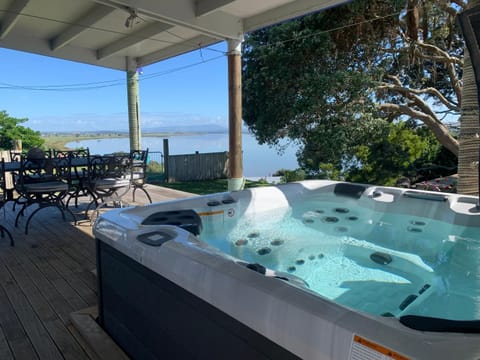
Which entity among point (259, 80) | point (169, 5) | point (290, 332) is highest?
point (169, 5)

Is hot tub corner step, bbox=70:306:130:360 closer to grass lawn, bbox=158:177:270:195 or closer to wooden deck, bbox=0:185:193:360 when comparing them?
wooden deck, bbox=0:185:193:360

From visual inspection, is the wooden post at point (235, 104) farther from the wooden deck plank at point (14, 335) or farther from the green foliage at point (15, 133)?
the green foliage at point (15, 133)

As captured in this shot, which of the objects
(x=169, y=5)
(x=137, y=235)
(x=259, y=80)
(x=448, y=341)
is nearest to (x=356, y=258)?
(x=137, y=235)

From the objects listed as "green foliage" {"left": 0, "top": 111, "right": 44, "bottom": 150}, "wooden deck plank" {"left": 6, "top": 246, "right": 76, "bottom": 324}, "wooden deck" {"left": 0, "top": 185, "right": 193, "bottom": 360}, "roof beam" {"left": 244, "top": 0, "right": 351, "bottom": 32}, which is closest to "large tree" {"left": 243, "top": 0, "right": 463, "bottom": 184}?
"roof beam" {"left": 244, "top": 0, "right": 351, "bottom": 32}

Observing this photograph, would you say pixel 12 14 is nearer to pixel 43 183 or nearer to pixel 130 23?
pixel 130 23

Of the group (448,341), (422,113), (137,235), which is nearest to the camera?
(448,341)

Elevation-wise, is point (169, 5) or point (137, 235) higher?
point (169, 5)

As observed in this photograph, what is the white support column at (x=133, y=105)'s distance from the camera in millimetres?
7453

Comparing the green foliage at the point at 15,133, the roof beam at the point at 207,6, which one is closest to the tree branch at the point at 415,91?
the roof beam at the point at 207,6

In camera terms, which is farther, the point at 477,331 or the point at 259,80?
the point at 259,80

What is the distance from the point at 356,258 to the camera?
2.81 meters

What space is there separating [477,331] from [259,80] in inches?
251

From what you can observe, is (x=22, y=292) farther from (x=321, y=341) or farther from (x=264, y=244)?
(x=321, y=341)

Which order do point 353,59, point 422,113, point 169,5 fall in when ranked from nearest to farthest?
point 169,5
point 353,59
point 422,113
